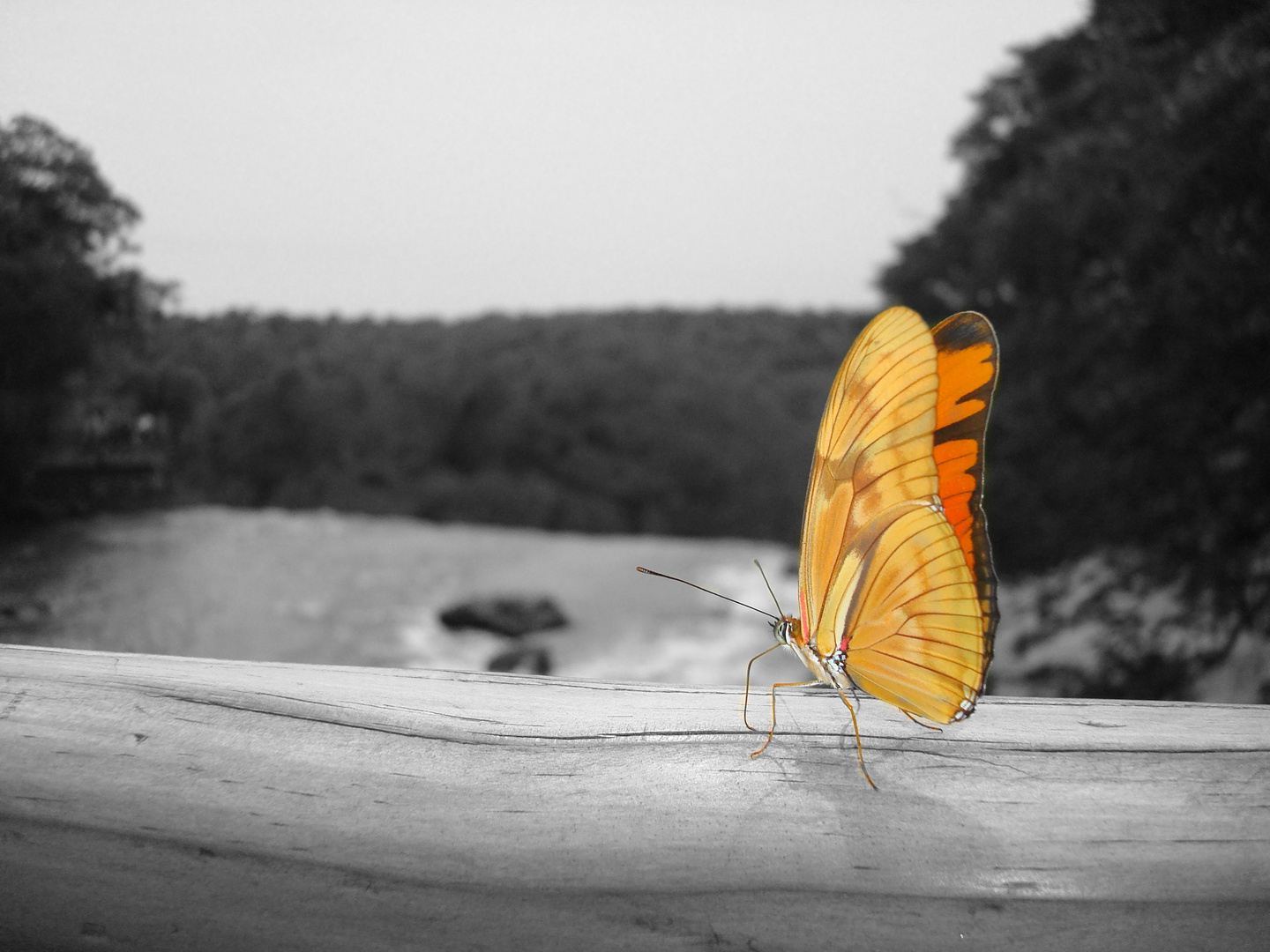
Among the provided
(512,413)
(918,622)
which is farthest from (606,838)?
(512,413)

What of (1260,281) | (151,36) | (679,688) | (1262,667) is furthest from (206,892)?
(1262,667)

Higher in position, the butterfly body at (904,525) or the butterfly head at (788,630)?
the butterfly body at (904,525)

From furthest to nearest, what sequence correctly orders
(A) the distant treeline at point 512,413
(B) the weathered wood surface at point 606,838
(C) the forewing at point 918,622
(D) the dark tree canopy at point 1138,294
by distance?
1. (D) the dark tree canopy at point 1138,294
2. (A) the distant treeline at point 512,413
3. (C) the forewing at point 918,622
4. (B) the weathered wood surface at point 606,838

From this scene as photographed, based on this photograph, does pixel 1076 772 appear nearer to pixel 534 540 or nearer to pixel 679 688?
pixel 679 688

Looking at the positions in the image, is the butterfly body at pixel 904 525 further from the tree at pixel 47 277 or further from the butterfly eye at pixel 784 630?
the tree at pixel 47 277

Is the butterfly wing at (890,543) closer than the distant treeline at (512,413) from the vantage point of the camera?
Yes

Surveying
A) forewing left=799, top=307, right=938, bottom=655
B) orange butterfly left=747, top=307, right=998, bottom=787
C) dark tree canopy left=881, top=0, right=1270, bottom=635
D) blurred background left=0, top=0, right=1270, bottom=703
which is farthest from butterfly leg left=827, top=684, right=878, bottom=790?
dark tree canopy left=881, top=0, right=1270, bottom=635

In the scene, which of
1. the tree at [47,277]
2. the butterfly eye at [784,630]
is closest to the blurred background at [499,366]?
the tree at [47,277]
